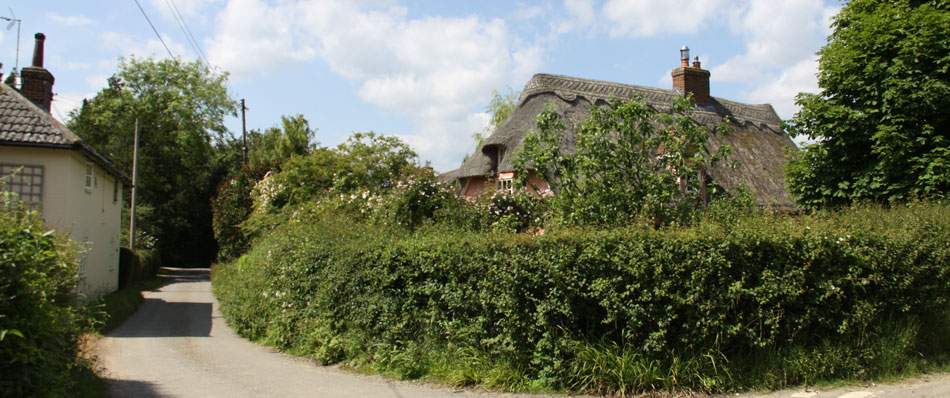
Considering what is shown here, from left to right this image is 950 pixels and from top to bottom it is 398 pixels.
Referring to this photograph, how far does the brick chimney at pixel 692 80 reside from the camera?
23.0 m

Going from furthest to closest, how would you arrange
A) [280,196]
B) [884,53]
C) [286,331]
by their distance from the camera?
1. [280,196]
2. [884,53]
3. [286,331]

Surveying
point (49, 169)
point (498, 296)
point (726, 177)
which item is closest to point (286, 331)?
point (498, 296)

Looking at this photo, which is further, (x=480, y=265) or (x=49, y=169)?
(x=49, y=169)

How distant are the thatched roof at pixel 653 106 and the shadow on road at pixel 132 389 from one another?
1212 cm

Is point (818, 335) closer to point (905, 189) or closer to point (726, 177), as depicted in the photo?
point (905, 189)

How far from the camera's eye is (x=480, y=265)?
771cm

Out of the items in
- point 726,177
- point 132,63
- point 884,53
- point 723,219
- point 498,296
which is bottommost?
point 498,296

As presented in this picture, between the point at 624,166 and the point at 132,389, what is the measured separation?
27.4ft

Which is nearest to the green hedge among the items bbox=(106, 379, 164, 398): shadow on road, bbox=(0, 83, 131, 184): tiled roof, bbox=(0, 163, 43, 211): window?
bbox=(106, 379, 164, 398): shadow on road

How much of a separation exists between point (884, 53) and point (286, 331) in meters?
12.7

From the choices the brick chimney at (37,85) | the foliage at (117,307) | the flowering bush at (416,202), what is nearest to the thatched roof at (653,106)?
the flowering bush at (416,202)

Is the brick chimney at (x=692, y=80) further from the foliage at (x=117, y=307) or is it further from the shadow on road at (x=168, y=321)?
the foliage at (x=117, y=307)

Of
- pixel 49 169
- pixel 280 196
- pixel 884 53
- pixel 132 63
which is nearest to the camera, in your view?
pixel 884 53

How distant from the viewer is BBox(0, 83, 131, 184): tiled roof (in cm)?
1510
